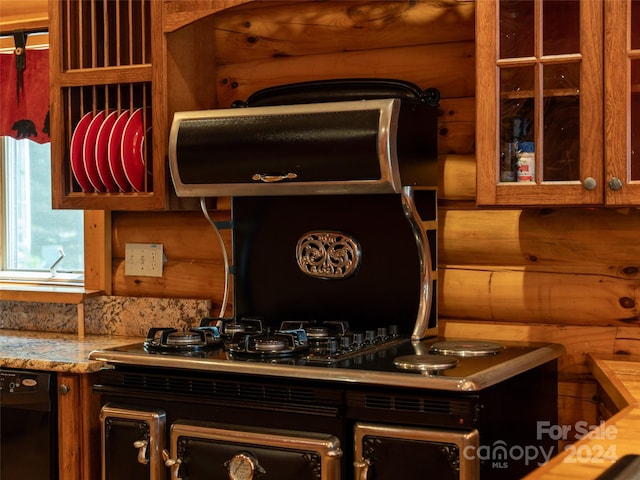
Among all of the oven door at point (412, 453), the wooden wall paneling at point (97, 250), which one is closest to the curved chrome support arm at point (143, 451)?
the oven door at point (412, 453)

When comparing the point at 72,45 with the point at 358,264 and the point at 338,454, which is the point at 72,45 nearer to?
the point at 358,264

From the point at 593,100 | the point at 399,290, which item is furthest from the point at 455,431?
the point at 593,100

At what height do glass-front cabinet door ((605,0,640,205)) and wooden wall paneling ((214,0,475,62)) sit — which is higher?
wooden wall paneling ((214,0,475,62))

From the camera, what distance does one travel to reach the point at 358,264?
114 inches

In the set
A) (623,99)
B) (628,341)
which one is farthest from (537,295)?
(623,99)

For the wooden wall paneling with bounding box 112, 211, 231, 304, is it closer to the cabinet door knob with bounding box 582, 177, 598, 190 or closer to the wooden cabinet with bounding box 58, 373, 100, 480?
the wooden cabinet with bounding box 58, 373, 100, 480

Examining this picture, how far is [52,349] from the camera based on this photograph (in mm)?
3109

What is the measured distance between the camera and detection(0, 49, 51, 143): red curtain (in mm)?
3641

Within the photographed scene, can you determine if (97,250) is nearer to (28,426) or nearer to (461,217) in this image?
(28,426)

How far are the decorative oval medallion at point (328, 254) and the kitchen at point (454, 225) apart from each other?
0.90 feet

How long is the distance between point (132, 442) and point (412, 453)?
2.66 feet

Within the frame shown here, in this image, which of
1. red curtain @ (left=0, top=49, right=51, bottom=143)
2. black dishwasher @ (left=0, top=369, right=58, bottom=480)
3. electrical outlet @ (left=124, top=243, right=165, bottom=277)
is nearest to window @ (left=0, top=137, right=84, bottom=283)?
red curtain @ (left=0, top=49, right=51, bottom=143)

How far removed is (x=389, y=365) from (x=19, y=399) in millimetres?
1231

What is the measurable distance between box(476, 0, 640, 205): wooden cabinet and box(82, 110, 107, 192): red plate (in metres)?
1.33
